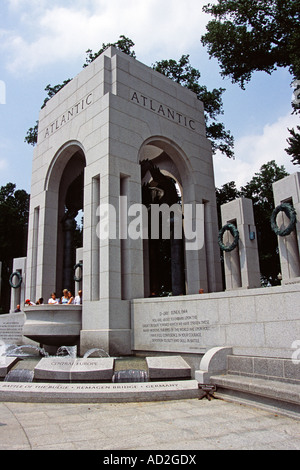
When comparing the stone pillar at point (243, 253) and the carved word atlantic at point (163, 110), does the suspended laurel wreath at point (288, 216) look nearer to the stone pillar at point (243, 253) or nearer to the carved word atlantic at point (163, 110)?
the stone pillar at point (243, 253)

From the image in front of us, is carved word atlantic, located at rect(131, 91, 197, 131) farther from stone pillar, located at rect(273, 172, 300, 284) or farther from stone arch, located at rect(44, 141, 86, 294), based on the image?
stone pillar, located at rect(273, 172, 300, 284)

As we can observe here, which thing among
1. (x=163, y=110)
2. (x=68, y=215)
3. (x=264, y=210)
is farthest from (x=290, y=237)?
(x=264, y=210)

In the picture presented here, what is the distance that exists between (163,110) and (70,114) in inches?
192

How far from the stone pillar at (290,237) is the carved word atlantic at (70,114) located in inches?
402

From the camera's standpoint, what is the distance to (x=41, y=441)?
201 inches

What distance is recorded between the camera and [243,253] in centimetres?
1636

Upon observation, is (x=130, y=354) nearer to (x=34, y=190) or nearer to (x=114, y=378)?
(x=114, y=378)

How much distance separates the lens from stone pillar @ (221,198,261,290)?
16.2 m

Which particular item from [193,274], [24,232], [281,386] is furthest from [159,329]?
[24,232]

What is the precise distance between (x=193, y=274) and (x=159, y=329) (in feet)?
19.4

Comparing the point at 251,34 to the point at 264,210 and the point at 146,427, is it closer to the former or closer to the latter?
the point at 264,210

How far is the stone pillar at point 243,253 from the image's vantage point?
53.3 feet

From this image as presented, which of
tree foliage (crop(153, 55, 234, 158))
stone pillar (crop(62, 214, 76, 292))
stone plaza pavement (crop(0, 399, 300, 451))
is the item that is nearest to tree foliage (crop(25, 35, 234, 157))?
tree foliage (crop(153, 55, 234, 158))

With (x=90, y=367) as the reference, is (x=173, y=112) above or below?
above
